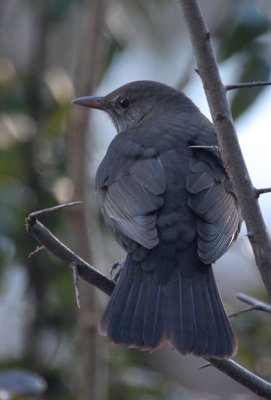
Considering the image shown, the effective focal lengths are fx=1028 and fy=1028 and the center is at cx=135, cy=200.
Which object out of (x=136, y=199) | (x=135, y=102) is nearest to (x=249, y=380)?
(x=136, y=199)

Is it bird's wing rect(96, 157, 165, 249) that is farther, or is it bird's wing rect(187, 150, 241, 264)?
bird's wing rect(96, 157, 165, 249)

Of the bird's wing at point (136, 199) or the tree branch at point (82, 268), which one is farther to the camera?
the bird's wing at point (136, 199)

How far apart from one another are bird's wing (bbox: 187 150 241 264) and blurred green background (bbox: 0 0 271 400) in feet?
2.30

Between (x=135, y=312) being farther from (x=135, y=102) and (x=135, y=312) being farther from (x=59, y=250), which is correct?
(x=135, y=102)

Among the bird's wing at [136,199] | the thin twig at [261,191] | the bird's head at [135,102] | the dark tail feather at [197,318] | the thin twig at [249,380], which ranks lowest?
the thin twig at [249,380]

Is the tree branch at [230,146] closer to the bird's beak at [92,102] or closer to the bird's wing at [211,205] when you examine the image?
the bird's wing at [211,205]

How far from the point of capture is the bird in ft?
14.3

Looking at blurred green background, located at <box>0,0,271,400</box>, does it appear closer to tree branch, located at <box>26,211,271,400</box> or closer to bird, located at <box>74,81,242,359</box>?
bird, located at <box>74,81,242,359</box>

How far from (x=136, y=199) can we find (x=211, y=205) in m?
0.38

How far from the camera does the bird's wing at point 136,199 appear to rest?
4773mm

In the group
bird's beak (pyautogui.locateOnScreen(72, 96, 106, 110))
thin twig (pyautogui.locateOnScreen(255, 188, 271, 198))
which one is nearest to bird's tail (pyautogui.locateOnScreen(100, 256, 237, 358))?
thin twig (pyautogui.locateOnScreen(255, 188, 271, 198))

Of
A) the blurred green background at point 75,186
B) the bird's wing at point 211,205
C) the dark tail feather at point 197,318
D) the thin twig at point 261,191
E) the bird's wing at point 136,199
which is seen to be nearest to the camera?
the thin twig at point 261,191

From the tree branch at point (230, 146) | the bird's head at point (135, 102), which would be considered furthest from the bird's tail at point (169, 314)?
the bird's head at point (135, 102)

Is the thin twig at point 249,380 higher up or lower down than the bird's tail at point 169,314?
lower down
